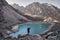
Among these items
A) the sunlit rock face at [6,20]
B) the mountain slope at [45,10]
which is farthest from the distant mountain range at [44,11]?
the sunlit rock face at [6,20]

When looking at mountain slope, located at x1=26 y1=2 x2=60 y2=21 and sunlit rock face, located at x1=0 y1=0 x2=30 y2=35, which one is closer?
sunlit rock face, located at x1=0 y1=0 x2=30 y2=35

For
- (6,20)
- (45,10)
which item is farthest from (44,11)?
(6,20)

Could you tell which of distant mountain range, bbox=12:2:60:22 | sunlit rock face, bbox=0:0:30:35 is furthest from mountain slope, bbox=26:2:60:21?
sunlit rock face, bbox=0:0:30:35

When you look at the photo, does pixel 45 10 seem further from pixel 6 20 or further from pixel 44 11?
pixel 6 20

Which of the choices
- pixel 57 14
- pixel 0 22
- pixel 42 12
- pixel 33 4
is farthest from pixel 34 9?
pixel 0 22

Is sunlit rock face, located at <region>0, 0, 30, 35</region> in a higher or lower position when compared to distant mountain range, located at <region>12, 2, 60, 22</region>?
lower

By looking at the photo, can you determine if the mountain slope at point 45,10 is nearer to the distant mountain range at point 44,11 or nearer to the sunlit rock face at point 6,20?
the distant mountain range at point 44,11

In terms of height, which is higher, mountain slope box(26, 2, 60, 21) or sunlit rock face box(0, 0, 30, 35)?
mountain slope box(26, 2, 60, 21)

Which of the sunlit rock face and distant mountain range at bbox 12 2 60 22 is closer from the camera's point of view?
the sunlit rock face

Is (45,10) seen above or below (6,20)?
above

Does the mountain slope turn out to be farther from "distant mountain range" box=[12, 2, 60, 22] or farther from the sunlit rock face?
the sunlit rock face

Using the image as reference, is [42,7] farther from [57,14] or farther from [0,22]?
[0,22]
